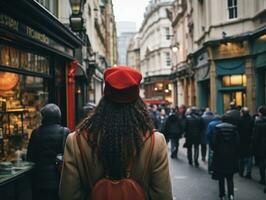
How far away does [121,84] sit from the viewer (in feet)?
9.90

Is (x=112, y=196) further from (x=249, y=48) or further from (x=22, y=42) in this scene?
(x=249, y=48)

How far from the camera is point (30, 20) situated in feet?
31.0

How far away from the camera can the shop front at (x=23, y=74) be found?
25.8ft

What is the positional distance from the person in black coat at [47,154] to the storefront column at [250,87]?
682 inches

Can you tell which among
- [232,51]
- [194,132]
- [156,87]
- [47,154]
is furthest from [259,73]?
[156,87]

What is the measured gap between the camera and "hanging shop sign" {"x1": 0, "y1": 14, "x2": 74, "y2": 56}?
7.95 metres

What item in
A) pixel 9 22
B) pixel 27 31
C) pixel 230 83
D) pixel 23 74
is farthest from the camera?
pixel 230 83

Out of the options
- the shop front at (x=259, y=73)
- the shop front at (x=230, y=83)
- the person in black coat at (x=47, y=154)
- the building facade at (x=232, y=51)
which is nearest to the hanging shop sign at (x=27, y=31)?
the person in black coat at (x=47, y=154)

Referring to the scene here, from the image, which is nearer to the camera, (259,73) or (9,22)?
(9,22)

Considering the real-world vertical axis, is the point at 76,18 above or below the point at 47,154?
above

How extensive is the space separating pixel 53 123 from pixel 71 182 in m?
3.76

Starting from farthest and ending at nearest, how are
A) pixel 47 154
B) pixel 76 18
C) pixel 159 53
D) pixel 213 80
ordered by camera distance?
1. pixel 159 53
2. pixel 213 80
3. pixel 76 18
4. pixel 47 154

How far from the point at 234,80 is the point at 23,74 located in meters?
17.1

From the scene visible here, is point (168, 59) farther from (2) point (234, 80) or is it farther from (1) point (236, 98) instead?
(2) point (234, 80)
